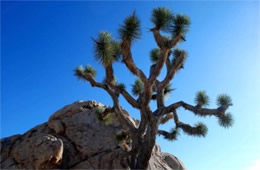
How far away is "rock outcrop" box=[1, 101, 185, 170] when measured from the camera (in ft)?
38.2

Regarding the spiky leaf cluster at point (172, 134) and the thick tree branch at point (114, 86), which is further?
the spiky leaf cluster at point (172, 134)

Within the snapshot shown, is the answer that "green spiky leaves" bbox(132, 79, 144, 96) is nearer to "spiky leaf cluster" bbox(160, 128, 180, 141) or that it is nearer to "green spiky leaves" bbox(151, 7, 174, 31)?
"spiky leaf cluster" bbox(160, 128, 180, 141)

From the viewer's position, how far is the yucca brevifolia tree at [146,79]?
Result: 33.0 feet

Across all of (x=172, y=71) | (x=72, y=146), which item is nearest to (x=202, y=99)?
(x=172, y=71)

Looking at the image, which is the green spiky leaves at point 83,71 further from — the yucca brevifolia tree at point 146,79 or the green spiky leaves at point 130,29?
the green spiky leaves at point 130,29

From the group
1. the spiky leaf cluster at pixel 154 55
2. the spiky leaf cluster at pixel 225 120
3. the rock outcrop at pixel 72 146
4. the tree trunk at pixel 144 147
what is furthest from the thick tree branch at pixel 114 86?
the spiky leaf cluster at pixel 225 120

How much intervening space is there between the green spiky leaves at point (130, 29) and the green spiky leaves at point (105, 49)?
1.75 ft

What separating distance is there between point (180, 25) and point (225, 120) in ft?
13.8

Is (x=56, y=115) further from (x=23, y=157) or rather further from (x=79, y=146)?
(x=23, y=157)

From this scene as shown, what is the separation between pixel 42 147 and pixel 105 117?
297 centimetres

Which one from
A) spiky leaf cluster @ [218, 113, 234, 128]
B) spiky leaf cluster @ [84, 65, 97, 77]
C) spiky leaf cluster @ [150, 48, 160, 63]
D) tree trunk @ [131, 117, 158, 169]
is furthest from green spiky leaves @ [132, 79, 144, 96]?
spiky leaf cluster @ [218, 113, 234, 128]

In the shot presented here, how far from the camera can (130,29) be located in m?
10.0

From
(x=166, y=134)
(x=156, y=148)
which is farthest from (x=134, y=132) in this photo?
(x=156, y=148)

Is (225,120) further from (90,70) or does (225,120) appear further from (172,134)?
(90,70)
